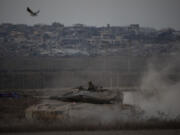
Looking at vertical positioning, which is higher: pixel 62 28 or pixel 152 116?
pixel 62 28

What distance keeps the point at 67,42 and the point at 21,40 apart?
823 cm

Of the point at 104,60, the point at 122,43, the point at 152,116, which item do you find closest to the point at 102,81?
the point at 104,60

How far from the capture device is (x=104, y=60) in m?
46.7

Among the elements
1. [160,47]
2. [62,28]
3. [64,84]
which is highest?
[62,28]

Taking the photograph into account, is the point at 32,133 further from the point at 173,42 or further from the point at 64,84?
the point at 173,42

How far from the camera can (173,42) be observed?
41.1m

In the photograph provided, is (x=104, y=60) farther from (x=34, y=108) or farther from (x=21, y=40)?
(x=34, y=108)

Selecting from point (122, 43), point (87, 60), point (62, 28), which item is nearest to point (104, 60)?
point (87, 60)

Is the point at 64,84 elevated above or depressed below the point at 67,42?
below

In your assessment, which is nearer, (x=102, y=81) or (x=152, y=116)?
(x=152, y=116)

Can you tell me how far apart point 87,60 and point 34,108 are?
3608 centimetres

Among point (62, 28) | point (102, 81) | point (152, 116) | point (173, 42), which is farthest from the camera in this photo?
point (62, 28)

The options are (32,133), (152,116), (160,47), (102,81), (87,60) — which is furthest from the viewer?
(87,60)

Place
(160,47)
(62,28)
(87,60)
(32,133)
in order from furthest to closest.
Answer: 1. (62,28)
2. (87,60)
3. (160,47)
4. (32,133)
